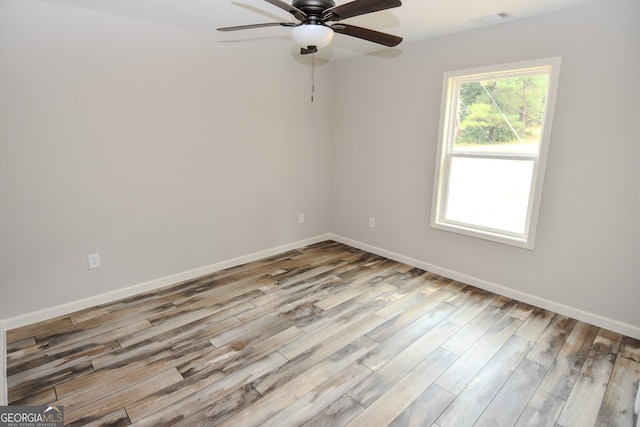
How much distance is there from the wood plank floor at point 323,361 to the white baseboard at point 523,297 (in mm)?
77

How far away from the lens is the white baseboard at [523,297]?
2529 millimetres

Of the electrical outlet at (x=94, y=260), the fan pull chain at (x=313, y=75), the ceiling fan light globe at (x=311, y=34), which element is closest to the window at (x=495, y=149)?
the fan pull chain at (x=313, y=75)

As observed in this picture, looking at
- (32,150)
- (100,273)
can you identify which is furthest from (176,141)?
(100,273)

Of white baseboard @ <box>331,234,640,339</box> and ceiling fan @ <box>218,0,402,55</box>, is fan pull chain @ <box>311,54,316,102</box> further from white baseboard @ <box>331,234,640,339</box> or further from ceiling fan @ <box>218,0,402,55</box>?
ceiling fan @ <box>218,0,402,55</box>

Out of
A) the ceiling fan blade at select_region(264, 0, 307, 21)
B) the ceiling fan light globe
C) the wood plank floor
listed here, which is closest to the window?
the wood plank floor

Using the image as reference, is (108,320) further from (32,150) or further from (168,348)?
(32,150)

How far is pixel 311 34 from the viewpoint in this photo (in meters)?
1.72

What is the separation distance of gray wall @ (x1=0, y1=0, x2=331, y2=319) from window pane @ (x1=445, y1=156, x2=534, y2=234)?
193 cm

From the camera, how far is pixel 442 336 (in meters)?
2.50

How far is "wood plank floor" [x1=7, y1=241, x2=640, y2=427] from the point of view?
5.95 feet

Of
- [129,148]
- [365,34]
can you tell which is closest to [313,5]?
[365,34]

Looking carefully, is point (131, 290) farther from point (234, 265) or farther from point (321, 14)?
point (321, 14)

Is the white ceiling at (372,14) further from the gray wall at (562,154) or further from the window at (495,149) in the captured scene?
the window at (495,149)

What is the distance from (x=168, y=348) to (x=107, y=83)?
2.13 meters
